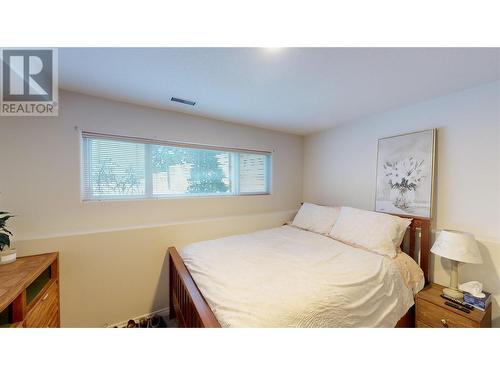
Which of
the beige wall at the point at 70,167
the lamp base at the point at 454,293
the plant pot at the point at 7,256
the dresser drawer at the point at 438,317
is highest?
the beige wall at the point at 70,167

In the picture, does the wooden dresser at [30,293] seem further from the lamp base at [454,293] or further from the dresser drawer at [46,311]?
the lamp base at [454,293]

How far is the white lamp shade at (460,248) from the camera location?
1.30 m

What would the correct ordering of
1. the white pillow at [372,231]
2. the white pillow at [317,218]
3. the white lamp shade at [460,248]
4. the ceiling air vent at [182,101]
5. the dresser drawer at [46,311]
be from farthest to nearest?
the white pillow at [317,218]
the ceiling air vent at [182,101]
the white pillow at [372,231]
the white lamp shade at [460,248]
the dresser drawer at [46,311]

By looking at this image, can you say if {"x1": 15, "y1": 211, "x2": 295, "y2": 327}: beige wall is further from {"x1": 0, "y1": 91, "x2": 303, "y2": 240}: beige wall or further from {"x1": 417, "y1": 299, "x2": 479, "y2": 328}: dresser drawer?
{"x1": 417, "y1": 299, "x2": 479, "y2": 328}: dresser drawer

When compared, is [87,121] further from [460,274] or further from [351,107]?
[460,274]

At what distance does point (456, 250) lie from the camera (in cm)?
133

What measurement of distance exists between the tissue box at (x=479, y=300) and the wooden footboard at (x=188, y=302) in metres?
1.76

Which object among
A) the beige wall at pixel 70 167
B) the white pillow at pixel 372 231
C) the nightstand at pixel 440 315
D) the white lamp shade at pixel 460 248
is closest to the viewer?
the nightstand at pixel 440 315

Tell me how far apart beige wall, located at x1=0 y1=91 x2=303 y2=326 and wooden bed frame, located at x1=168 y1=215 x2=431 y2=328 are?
0.28 meters

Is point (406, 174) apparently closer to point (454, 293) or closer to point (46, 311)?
point (454, 293)

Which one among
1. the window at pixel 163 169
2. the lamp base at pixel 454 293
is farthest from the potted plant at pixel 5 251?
the lamp base at pixel 454 293

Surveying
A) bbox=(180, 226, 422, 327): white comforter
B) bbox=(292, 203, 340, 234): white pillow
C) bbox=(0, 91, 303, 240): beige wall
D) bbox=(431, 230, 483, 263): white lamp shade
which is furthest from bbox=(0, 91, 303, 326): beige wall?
bbox=(431, 230, 483, 263): white lamp shade

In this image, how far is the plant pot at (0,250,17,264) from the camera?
123cm
